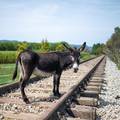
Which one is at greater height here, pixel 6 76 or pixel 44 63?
pixel 44 63

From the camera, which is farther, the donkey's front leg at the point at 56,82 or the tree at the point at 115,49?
the tree at the point at 115,49

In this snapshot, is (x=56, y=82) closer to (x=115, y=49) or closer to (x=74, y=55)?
(x=74, y=55)

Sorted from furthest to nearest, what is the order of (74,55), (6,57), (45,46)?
(45,46), (6,57), (74,55)

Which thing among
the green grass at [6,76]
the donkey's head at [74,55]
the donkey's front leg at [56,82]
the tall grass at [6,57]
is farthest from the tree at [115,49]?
the donkey's head at [74,55]

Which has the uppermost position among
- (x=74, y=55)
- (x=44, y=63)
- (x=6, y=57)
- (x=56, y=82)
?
(x=74, y=55)

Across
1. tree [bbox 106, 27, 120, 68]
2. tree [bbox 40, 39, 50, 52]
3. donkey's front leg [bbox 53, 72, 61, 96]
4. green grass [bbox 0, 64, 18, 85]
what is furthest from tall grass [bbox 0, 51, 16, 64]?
donkey's front leg [bbox 53, 72, 61, 96]

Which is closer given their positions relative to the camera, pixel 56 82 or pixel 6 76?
pixel 56 82

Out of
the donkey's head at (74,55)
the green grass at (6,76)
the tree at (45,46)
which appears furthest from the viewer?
the tree at (45,46)

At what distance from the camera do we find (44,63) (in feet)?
29.3

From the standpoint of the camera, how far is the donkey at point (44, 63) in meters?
8.48

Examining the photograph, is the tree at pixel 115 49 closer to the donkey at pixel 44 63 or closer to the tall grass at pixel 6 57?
the tall grass at pixel 6 57

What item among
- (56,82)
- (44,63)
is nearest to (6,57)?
(56,82)

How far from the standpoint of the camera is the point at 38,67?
8.84m

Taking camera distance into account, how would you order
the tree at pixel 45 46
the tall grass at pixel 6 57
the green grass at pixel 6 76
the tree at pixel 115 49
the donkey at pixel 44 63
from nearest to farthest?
the donkey at pixel 44 63
the green grass at pixel 6 76
the tree at pixel 115 49
the tall grass at pixel 6 57
the tree at pixel 45 46
